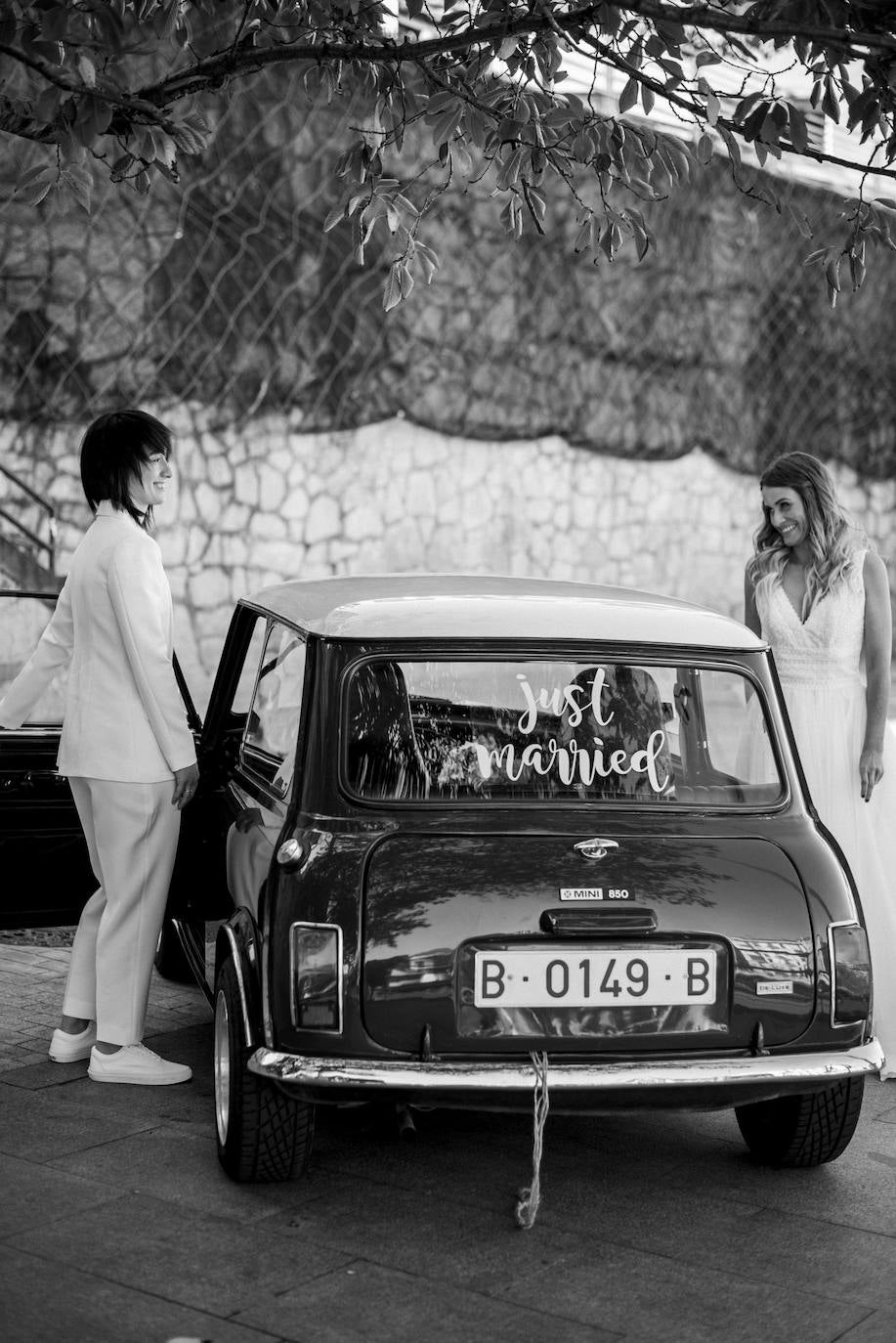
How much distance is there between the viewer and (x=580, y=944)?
3752mm

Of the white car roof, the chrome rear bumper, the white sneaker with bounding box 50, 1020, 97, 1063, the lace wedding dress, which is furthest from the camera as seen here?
the lace wedding dress

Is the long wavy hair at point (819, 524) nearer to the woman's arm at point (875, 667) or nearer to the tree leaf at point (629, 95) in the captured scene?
the woman's arm at point (875, 667)

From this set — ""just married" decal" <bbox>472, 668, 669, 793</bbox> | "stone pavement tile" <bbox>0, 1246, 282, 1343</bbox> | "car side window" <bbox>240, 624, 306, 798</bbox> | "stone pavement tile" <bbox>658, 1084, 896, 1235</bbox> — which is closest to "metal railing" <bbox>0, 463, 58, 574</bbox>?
"car side window" <bbox>240, 624, 306, 798</bbox>

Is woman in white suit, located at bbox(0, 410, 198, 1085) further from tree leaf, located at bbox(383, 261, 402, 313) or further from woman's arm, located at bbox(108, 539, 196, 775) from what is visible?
tree leaf, located at bbox(383, 261, 402, 313)

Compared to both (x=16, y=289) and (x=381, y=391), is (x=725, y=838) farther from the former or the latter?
(x=381, y=391)

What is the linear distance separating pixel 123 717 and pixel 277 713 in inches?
21.0

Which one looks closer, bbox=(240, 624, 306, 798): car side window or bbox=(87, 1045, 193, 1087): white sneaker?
bbox=(240, 624, 306, 798): car side window

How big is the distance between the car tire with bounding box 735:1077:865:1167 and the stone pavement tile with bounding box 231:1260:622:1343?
38.9 inches

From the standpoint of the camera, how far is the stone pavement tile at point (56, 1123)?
4355 millimetres

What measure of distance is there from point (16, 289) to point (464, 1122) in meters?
7.89

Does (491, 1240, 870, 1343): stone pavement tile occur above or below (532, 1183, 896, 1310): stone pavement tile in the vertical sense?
below

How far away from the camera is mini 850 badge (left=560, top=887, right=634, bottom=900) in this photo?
149 inches

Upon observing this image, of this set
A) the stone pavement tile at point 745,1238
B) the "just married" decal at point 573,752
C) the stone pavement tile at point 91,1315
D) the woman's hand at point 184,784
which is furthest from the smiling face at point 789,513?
the stone pavement tile at point 91,1315

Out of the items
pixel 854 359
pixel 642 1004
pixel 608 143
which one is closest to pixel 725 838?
pixel 642 1004
